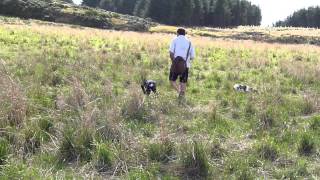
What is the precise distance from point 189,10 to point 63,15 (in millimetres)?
37244

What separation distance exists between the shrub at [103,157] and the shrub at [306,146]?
260 cm

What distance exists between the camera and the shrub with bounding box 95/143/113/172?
618 centimetres

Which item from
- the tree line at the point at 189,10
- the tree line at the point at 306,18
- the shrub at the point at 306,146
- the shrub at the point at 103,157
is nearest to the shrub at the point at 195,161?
the shrub at the point at 103,157

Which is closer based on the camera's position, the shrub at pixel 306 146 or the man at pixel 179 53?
the shrub at pixel 306 146

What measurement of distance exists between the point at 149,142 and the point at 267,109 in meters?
3.05

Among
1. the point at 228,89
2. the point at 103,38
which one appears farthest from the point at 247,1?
the point at 228,89

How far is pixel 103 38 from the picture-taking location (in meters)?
24.7

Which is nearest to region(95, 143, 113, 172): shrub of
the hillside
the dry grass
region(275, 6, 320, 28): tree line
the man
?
the dry grass

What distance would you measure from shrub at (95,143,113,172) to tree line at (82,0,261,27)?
92.7m

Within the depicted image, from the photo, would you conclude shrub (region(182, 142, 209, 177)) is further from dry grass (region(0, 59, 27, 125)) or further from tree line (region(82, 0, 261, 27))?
tree line (region(82, 0, 261, 27))

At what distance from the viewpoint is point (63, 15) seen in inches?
2616

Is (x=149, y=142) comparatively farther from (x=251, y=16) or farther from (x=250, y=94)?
(x=251, y=16)

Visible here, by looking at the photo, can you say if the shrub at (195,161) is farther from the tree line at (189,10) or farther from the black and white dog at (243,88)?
the tree line at (189,10)

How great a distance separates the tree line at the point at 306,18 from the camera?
150250mm
